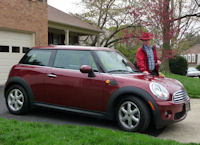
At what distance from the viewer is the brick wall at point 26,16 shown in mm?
12250

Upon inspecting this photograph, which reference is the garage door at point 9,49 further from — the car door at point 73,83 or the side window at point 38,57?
the car door at point 73,83

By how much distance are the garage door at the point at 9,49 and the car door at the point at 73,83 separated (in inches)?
285

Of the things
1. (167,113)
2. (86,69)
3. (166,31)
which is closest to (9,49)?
(86,69)

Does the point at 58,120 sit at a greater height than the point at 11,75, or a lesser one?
lesser

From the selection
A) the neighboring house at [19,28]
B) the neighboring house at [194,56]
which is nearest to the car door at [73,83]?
the neighboring house at [19,28]

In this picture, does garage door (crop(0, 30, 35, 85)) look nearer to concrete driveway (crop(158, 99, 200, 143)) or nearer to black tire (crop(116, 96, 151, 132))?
black tire (crop(116, 96, 151, 132))

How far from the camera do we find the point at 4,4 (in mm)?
12195

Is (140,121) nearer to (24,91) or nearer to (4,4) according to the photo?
(24,91)

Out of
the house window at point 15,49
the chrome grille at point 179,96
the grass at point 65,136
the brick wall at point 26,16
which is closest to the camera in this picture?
the grass at point 65,136

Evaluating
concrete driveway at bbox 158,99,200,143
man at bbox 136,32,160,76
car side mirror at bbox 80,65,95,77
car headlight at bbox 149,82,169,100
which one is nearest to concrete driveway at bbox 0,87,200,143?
concrete driveway at bbox 158,99,200,143

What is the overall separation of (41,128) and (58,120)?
3.50 feet

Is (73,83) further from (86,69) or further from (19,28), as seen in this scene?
(19,28)

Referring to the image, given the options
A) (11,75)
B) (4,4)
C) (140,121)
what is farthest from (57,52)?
(4,4)

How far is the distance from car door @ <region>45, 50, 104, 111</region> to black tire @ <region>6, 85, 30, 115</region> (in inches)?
25.0
